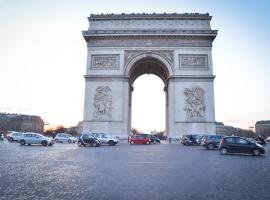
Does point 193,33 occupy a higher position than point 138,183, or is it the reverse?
point 193,33

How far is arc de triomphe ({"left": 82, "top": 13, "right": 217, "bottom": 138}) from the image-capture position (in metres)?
30.8

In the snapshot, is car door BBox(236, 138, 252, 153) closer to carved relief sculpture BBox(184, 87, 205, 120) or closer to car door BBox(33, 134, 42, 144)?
carved relief sculpture BBox(184, 87, 205, 120)

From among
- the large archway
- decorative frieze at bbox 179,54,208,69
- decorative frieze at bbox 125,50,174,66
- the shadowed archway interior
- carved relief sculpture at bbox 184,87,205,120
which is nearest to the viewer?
carved relief sculpture at bbox 184,87,205,120

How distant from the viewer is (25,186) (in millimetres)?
5801

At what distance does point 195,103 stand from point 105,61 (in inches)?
456

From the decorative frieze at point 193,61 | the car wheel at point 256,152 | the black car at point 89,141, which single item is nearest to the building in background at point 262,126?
the decorative frieze at point 193,61

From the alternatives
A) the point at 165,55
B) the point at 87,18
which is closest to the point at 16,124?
the point at 87,18

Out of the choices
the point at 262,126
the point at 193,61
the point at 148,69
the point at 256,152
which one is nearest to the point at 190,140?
the point at 193,61

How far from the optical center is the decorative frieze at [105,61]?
32438mm

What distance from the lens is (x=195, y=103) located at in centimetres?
3089

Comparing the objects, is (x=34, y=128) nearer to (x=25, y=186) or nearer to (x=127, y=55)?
(x=127, y=55)

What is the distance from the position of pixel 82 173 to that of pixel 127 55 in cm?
2602

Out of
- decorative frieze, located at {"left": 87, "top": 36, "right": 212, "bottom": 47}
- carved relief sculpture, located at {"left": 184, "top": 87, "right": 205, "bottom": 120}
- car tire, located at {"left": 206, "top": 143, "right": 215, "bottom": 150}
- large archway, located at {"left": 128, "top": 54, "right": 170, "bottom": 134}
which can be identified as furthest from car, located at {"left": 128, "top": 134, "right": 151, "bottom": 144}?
decorative frieze, located at {"left": 87, "top": 36, "right": 212, "bottom": 47}

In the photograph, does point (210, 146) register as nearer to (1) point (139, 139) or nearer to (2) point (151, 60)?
(1) point (139, 139)
